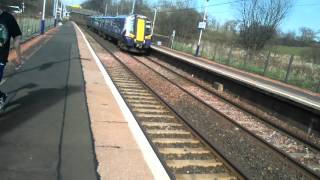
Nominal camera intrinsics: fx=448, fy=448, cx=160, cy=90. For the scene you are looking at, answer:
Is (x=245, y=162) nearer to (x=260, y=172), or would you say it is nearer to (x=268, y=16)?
(x=260, y=172)

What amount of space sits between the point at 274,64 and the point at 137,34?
1063cm

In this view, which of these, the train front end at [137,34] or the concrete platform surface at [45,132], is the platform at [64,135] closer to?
the concrete platform surface at [45,132]

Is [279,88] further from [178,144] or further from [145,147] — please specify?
[145,147]

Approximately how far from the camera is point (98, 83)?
14.2 m

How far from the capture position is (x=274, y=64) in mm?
34031

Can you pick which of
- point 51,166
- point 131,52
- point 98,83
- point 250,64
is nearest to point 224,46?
point 250,64

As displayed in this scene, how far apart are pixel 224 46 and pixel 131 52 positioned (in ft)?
37.5

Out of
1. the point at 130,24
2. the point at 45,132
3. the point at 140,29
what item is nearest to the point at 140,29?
the point at 140,29

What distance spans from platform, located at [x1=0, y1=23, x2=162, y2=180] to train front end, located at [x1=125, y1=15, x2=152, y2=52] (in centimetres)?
1977

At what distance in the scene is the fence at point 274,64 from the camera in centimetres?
2944

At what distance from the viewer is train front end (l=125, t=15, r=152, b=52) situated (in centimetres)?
3244

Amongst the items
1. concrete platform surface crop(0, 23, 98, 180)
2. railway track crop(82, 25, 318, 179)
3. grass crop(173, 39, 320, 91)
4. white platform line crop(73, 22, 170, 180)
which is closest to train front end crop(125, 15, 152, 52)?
grass crop(173, 39, 320, 91)

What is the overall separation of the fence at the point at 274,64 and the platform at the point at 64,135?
782 inches

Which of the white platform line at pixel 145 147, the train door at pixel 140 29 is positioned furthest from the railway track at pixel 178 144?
the train door at pixel 140 29
